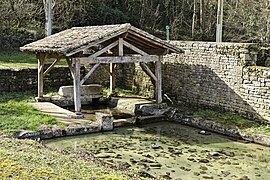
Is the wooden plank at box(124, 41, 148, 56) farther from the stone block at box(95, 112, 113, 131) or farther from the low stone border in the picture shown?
the stone block at box(95, 112, 113, 131)

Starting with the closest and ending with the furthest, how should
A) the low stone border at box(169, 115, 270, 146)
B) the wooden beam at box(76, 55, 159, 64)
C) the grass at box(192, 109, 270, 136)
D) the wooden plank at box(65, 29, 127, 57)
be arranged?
the low stone border at box(169, 115, 270, 146) < the grass at box(192, 109, 270, 136) < the wooden plank at box(65, 29, 127, 57) < the wooden beam at box(76, 55, 159, 64)

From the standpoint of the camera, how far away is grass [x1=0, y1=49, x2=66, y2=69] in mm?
18639

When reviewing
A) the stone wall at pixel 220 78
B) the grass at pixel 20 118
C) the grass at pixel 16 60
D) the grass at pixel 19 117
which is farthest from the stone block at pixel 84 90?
the grass at pixel 16 60

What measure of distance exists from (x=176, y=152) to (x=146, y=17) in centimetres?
1879

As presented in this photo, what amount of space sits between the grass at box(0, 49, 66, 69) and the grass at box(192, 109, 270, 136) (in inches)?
343

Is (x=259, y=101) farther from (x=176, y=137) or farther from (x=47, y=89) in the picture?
(x=47, y=89)

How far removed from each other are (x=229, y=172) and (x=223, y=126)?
3.44 m

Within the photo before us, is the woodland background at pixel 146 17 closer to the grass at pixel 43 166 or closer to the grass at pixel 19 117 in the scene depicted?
the grass at pixel 19 117

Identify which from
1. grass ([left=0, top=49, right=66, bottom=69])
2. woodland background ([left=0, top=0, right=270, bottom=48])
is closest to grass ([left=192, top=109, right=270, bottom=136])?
grass ([left=0, top=49, right=66, bottom=69])

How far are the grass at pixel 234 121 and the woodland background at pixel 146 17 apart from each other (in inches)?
372

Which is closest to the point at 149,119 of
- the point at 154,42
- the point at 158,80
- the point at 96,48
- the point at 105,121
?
the point at 158,80

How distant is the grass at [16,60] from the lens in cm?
1864

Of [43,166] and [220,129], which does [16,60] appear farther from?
Answer: [43,166]

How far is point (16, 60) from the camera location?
20344mm
